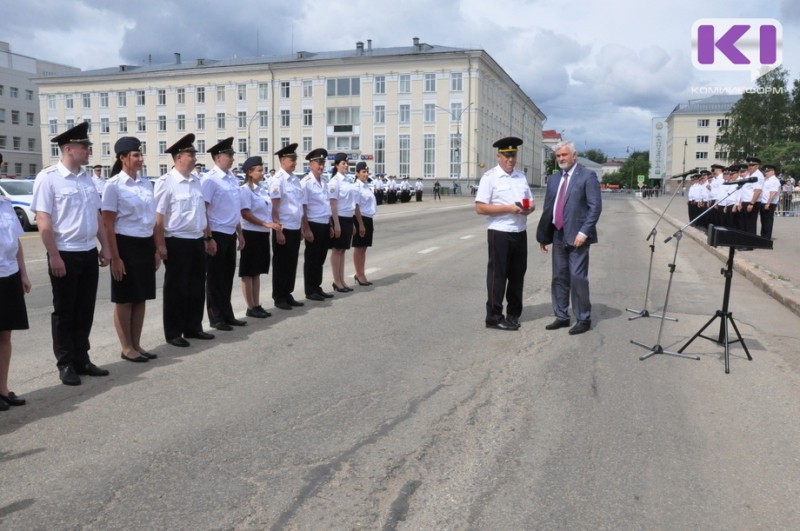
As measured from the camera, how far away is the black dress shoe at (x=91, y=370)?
19.0ft

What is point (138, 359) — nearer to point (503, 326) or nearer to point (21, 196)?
point (503, 326)

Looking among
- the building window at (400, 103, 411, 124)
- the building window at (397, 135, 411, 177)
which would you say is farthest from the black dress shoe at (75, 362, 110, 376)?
the building window at (400, 103, 411, 124)

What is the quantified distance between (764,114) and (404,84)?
4341 centimetres

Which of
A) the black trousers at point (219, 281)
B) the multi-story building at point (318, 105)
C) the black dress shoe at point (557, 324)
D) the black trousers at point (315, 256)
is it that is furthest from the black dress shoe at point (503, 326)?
the multi-story building at point (318, 105)

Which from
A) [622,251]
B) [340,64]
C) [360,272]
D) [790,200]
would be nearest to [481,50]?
[340,64]

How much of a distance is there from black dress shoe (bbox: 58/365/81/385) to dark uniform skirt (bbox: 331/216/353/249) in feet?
16.4

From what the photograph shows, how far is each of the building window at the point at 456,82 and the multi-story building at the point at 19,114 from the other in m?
61.9

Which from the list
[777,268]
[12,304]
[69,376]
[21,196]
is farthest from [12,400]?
[21,196]

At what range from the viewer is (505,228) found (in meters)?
7.89

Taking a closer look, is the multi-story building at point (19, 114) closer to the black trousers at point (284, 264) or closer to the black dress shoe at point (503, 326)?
the black trousers at point (284, 264)

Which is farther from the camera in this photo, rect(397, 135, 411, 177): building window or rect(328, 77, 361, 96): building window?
rect(328, 77, 361, 96): building window

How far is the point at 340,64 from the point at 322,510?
8376 cm

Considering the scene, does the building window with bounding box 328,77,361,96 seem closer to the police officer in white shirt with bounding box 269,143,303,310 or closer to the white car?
the white car

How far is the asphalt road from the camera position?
11.6 ft
